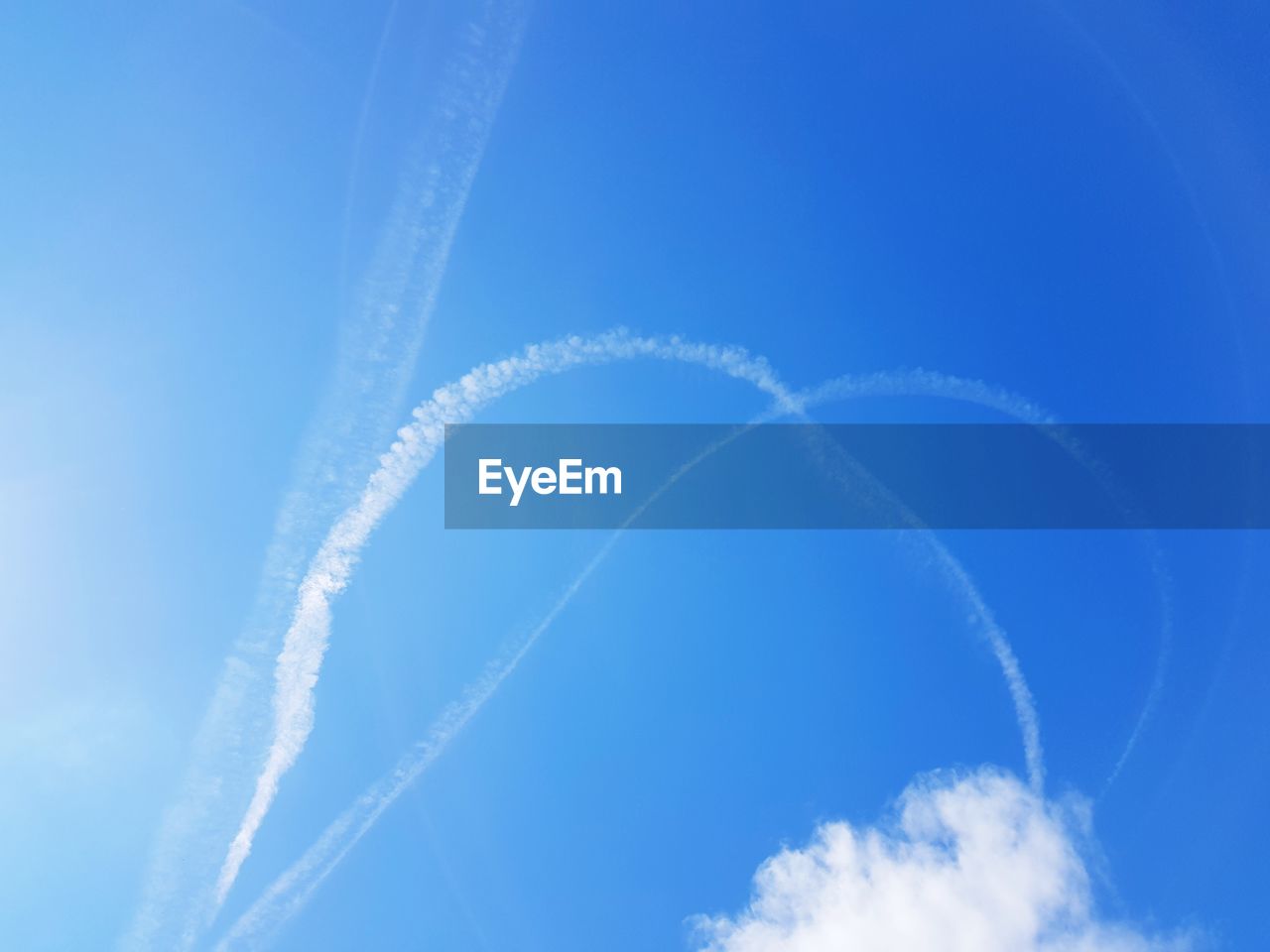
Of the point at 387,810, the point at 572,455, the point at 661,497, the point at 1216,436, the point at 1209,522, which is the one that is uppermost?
the point at 572,455

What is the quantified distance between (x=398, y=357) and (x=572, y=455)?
2.56 metres

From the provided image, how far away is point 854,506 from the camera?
11.0 meters

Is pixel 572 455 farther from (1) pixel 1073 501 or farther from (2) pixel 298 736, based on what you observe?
(1) pixel 1073 501

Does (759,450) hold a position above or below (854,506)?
above

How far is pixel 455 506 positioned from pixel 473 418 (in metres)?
1.18

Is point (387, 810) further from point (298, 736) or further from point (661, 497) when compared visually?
point (661, 497)

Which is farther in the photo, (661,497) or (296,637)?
(661,497)

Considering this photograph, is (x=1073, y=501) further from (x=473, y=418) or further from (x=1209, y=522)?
(x=473, y=418)

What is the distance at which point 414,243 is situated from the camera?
10.5 metres

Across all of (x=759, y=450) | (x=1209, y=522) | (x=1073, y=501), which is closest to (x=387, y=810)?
(x=759, y=450)

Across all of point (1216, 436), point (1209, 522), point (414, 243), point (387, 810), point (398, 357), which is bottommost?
point (387, 810)

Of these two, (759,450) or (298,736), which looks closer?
(298,736)

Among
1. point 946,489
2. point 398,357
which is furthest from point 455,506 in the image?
point 946,489

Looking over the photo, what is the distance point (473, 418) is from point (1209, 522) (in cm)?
1002
